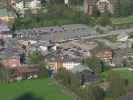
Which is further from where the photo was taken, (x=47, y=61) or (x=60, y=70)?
(x=47, y=61)

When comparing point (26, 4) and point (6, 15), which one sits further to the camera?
point (26, 4)

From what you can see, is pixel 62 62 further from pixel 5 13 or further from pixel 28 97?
pixel 5 13

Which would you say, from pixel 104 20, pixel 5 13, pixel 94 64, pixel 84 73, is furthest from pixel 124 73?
pixel 5 13

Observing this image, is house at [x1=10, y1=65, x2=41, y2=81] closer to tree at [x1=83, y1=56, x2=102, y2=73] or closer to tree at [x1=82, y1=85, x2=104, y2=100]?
tree at [x1=83, y1=56, x2=102, y2=73]

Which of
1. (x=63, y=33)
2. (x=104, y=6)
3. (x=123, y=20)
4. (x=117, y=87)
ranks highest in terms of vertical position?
(x=104, y=6)

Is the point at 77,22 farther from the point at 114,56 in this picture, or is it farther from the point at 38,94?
the point at 38,94

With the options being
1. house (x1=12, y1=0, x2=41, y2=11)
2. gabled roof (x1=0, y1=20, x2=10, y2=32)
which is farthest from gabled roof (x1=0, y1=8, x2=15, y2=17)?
gabled roof (x1=0, y1=20, x2=10, y2=32)

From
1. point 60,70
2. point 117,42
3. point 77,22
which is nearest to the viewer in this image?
point 60,70

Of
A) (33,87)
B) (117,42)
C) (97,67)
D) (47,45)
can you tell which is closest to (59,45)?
(47,45)

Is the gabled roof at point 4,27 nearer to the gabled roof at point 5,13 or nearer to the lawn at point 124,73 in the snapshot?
the gabled roof at point 5,13
